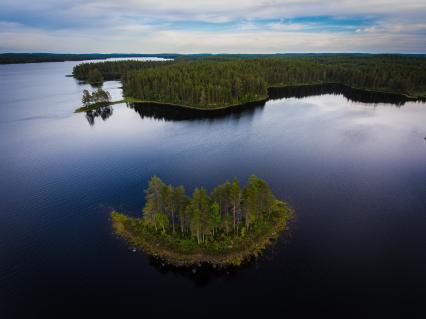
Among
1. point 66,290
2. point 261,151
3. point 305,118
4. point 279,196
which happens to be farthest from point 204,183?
point 305,118

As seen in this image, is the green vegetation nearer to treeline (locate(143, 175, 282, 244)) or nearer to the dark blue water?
Answer: the dark blue water

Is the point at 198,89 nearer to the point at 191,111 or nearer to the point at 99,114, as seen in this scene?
the point at 191,111

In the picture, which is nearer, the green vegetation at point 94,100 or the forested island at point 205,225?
the forested island at point 205,225

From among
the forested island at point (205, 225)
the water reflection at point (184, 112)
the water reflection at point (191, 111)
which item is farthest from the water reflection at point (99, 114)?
the forested island at point (205, 225)

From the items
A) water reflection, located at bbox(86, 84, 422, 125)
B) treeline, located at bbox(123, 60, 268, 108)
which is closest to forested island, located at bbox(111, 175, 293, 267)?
water reflection, located at bbox(86, 84, 422, 125)

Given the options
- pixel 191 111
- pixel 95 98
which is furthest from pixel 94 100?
pixel 191 111

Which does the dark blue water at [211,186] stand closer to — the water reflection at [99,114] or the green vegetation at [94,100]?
the water reflection at [99,114]

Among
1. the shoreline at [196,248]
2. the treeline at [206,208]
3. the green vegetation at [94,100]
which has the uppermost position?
the green vegetation at [94,100]
